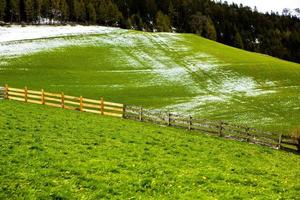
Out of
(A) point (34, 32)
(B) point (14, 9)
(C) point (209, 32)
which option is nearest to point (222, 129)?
(A) point (34, 32)

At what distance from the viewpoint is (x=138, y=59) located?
81.1m

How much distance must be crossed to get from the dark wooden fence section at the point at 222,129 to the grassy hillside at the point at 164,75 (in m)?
10.2

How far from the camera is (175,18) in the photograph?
6841 inches

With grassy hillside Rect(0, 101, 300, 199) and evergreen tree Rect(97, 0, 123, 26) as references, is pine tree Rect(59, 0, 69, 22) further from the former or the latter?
grassy hillside Rect(0, 101, 300, 199)

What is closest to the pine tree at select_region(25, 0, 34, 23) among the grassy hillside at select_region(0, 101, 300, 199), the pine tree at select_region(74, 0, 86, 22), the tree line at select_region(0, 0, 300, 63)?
the tree line at select_region(0, 0, 300, 63)

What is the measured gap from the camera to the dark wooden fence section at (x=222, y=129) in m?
29.6

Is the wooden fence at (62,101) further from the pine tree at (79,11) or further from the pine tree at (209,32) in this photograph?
the pine tree at (209,32)

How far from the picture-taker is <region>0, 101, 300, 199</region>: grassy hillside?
47.2 feet

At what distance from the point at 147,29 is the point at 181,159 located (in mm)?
139658

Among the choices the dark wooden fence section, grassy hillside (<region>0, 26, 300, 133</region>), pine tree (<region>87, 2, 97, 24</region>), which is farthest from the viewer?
pine tree (<region>87, 2, 97, 24</region>)

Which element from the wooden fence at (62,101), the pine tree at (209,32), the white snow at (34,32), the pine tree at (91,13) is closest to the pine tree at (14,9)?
the white snow at (34,32)

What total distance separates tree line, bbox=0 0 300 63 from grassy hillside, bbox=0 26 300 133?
41.4 meters

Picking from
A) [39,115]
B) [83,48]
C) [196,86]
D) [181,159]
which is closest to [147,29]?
[83,48]

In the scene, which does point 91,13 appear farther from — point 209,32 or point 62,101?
point 62,101
